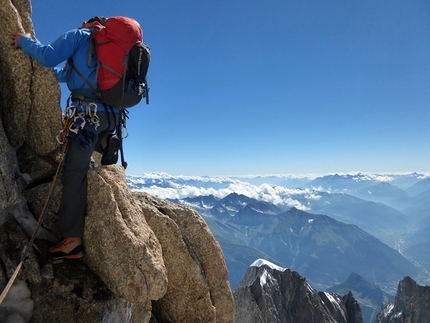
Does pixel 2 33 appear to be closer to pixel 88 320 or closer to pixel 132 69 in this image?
pixel 132 69

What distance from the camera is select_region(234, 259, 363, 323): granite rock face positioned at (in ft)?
279

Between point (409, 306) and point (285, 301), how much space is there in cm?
6170

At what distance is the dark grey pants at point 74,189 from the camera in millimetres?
8219

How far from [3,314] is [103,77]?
6.57 m

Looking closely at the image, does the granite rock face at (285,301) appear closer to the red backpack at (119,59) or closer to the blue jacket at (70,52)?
the red backpack at (119,59)

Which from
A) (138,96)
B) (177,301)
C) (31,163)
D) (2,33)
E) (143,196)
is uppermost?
(2,33)

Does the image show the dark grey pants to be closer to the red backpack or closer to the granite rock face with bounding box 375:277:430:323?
the red backpack

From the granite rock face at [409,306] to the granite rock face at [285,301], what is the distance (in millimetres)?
31132

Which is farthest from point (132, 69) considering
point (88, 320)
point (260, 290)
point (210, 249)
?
point (260, 290)

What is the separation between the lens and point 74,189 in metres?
8.44

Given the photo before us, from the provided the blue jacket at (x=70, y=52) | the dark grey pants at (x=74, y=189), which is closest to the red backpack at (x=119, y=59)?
the blue jacket at (x=70, y=52)

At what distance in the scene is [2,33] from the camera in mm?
8438

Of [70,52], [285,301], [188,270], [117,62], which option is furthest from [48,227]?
[285,301]

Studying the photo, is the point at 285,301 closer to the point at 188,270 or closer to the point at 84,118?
the point at 188,270
